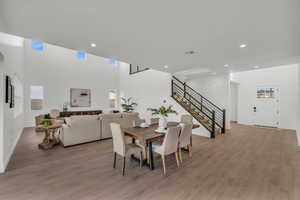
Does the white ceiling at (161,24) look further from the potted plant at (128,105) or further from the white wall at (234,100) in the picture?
the potted plant at (128,105)

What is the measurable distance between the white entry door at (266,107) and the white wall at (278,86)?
18cm

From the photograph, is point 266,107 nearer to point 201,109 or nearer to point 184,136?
point 201,109

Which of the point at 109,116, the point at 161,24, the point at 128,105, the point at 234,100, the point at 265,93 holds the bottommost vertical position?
the point at 109,116

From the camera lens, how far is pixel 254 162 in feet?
10.7

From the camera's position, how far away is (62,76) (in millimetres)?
8094

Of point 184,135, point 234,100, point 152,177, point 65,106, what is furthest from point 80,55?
point 234,100

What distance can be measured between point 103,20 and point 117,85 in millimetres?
8353

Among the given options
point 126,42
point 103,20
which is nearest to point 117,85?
point 126,42

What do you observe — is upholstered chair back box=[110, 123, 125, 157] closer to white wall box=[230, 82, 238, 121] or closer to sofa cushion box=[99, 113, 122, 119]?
sofa cushion box=[99, 113, 122, 119]

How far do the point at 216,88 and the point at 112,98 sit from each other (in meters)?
7.16

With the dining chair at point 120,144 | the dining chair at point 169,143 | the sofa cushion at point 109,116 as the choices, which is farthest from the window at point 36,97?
the dining chair at point 169,143

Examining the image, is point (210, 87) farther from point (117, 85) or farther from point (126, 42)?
point (117, 85)

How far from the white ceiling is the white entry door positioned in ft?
14.0

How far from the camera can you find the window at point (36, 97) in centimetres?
711
